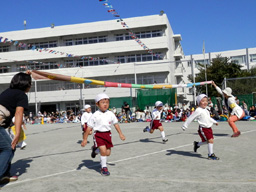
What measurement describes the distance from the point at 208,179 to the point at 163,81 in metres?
37.1

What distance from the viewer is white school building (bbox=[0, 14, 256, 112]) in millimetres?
41969

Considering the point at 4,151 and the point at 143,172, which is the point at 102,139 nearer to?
the point at 143,172

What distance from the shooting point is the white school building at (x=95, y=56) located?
4197 cm

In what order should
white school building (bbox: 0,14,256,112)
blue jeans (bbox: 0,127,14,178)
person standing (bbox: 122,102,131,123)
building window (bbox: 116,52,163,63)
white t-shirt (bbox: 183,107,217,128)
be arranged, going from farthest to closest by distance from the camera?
1. building window (bbox: 116,52,163,63)
2. white school building (bbox: 0,14,256,112)
3. person standing (bbox: 122,102,131,123)
4. white t-shirt (bbox: 183,107,217,128)
5. blue jeans (bbox: 0,127,14,178)

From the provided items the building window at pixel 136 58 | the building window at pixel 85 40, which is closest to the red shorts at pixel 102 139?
the building window at pixel 136 58

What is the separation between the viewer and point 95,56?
44375 mm

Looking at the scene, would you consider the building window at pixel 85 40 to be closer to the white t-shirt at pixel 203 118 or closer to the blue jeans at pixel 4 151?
the white t-shirt at pixel 203 118

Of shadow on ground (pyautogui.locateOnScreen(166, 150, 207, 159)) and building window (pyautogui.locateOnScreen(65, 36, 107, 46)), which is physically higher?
building window (pyautogui.locateOnScreen(65, 36, 107, 46))

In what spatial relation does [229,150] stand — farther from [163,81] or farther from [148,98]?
[163,81]

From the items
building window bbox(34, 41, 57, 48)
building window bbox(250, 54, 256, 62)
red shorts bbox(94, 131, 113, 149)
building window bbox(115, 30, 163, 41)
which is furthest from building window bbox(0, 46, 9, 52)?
building window bbox(250, 54, 256, 62)

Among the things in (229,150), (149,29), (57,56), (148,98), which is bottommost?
(229,150)

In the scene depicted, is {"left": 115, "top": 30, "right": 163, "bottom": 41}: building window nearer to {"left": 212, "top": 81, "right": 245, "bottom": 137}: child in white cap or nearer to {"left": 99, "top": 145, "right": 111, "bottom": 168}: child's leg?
{"left": 212, "top": 81, "right": 245, "bottom": 137}: child in white cap

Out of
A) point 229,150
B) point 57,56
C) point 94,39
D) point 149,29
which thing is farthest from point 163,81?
point 229,150

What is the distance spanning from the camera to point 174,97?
28.9 m
